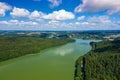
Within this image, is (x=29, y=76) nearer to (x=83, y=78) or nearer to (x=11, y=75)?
(x=11, y=75)

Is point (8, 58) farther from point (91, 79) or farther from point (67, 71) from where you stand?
point (91, 79)

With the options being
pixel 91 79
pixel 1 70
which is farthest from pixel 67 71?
pixel 1 70

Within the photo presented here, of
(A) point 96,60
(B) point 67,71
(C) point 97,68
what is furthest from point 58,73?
(A) point 96,60

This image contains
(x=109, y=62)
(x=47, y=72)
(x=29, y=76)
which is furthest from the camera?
(x=109, y=62)

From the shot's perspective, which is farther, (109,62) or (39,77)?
(109,62)

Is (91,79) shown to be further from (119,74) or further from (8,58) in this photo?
(8,58)

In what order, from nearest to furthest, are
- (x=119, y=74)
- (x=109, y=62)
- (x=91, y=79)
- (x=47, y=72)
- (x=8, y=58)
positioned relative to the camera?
(x=91, y=79) < (x=119, y=74) < (x=47, y=72) < (x=109, y=62) < (x=8, y=58)

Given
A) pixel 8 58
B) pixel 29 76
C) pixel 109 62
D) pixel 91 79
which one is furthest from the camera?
pixel 8 58

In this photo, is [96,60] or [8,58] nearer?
[96,60]

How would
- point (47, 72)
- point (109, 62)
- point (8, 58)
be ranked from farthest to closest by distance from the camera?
1. point (8, 58)
2. point (109, 62)
3. point (47, 72)
